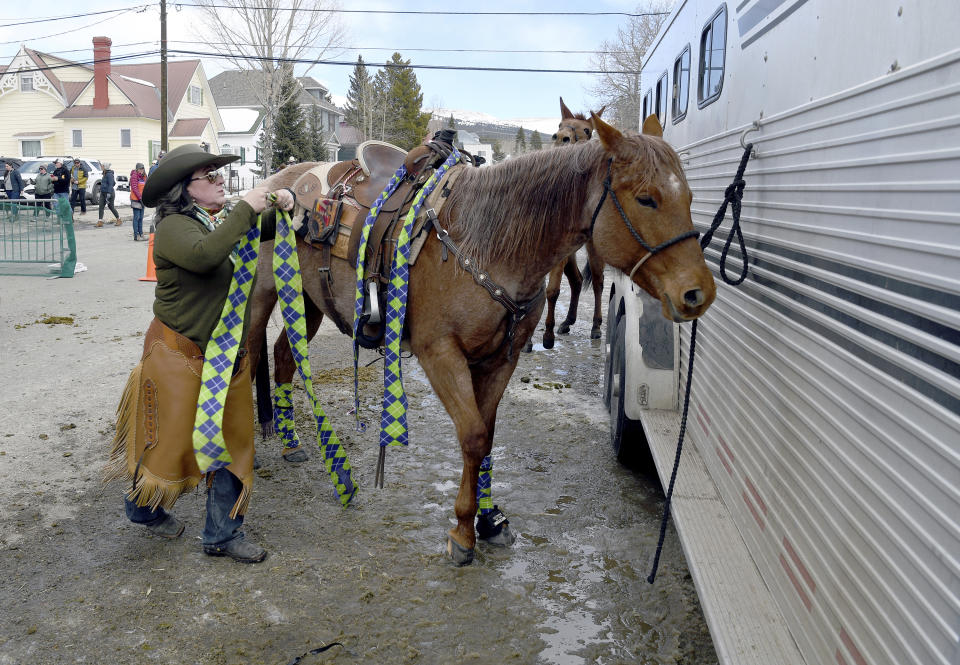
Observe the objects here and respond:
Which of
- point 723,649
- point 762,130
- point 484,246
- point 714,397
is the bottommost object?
point 723,649

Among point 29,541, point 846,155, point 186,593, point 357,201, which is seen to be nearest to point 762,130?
point 846,155

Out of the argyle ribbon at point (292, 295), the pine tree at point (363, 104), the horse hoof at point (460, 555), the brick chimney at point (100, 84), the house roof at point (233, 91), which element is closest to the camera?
the horse hoof at point (460, 555)

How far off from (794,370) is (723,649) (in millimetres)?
895

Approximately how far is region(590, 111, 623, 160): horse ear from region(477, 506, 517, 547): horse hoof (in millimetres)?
1998

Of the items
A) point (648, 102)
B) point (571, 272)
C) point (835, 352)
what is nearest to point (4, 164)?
point (571, 272)

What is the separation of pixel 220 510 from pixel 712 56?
3.54m

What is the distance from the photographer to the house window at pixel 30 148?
43.8 m

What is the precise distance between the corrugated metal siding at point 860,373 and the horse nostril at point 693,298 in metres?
0.27

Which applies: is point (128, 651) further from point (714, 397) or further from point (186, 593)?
point (714, 397)

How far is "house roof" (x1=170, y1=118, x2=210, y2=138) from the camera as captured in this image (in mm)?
44219

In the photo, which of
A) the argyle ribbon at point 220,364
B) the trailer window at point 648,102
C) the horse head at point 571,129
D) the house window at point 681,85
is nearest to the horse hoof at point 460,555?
the argyle ribbon at point 220,364

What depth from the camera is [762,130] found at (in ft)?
9.24

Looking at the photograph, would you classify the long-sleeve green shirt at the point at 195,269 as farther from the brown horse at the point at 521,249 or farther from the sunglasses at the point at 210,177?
the brown horse at the point at 521,249

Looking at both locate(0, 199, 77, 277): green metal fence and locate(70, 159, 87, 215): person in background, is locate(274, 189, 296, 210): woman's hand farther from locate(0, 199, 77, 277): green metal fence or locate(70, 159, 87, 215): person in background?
locate(70, 159, 87, 215): person in background
